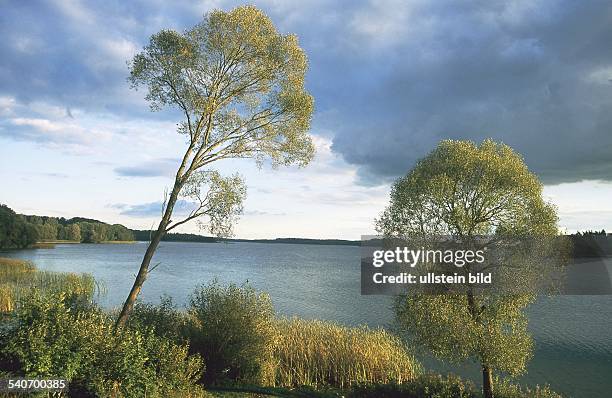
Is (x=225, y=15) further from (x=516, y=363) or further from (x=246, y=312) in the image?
(x=516, y=363)

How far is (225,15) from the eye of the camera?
20.8 meters

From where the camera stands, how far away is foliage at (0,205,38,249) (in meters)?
133

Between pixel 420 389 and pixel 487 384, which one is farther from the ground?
pixel 487 384

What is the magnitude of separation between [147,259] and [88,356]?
4921 millimetres

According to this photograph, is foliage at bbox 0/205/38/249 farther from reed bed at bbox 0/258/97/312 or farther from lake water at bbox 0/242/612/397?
reed bed at bbox 0/258/97/312

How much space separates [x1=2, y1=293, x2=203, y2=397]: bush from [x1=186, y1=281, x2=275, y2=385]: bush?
3184 millimetres

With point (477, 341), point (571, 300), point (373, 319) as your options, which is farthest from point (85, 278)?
point (571, 300)

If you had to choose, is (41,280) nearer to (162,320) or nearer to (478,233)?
(162,320)

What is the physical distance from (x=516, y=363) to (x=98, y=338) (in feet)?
53.3

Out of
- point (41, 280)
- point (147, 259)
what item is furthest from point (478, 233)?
point (41, 280)

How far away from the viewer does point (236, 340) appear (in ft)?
66.0

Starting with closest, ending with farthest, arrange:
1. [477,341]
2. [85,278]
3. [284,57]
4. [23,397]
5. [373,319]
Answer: [23,397] → [477,341] → [284,57] → [373,319] → [85,278]

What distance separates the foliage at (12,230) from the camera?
133 meters

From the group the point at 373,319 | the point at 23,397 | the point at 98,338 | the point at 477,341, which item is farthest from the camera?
the point at 373,319
